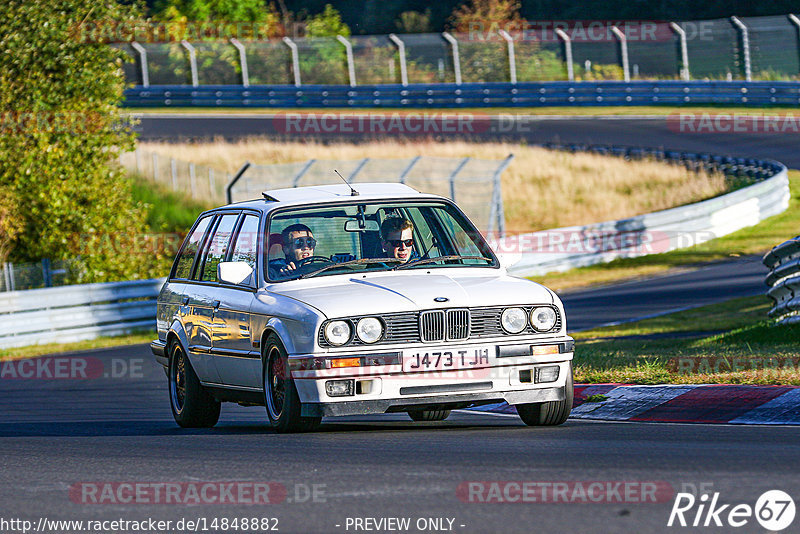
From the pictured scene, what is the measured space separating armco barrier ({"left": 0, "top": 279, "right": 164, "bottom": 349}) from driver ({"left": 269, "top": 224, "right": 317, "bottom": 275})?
13.1 meters

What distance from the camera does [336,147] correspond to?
139 feet

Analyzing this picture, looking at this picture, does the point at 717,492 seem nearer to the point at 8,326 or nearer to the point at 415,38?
the point at 8,326

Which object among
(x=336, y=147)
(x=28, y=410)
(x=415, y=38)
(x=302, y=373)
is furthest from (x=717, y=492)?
(x=415, y=38)

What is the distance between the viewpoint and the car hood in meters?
8.33

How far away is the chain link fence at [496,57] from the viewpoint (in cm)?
4534

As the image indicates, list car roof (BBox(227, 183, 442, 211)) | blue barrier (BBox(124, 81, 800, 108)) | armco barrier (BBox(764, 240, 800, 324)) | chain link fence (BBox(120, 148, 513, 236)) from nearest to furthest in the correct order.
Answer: car roof (BBox(227, 183, 442, 211))
armco barrier (BBox(764, 240, 800, 324))
chain link fence (BBox(120, 148, 513, 236))
blue barrier (BBox(124, 81, 800, 108))

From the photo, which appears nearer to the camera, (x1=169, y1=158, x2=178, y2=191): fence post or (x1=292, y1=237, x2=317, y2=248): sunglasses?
(x1=292, y1=237, x2=317, y2=248): sunglasses

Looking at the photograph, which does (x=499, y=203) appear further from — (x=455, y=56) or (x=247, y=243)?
(x=455, y=56)

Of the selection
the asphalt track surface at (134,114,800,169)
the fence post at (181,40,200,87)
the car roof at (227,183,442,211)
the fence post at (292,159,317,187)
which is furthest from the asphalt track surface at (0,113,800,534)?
Result: the fence post at (181,40,200,87)

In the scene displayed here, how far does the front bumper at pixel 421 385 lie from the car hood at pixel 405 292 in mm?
302

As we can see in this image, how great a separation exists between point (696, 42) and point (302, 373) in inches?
1585

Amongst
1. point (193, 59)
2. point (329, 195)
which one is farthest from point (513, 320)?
point (193, 59)

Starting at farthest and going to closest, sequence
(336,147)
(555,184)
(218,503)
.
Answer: (336,147)
(555,184)
(218,503)

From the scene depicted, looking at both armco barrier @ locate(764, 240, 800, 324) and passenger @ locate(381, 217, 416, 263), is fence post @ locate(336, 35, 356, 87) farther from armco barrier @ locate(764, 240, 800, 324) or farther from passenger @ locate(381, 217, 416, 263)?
passenger @ locate(381, 217, 416, 263)
